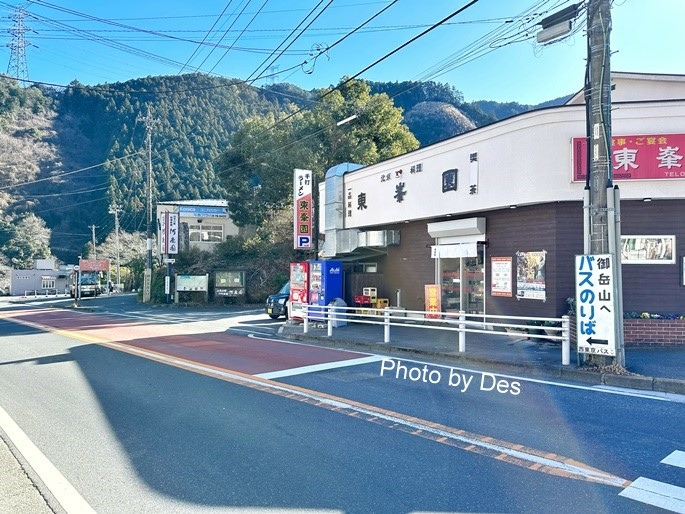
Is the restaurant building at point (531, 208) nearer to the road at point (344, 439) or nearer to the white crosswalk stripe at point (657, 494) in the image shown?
the road at point (344, 439)

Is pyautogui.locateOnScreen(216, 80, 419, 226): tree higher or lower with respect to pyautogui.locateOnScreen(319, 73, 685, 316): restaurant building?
higher

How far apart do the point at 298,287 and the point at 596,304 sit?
1128 centimetres

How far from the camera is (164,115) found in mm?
92938

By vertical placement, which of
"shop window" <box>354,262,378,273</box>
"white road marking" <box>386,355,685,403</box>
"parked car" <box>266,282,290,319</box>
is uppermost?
"shop window" <box>354,262,378,273</box>

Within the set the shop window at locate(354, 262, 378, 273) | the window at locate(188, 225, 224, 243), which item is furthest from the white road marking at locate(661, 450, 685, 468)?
the window at locate(188, 225, 224, 243)

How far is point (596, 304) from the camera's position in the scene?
8672mm

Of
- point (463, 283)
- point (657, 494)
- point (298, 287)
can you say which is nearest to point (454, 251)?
point (463, 283)

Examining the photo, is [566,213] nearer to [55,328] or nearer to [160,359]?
[160,359]

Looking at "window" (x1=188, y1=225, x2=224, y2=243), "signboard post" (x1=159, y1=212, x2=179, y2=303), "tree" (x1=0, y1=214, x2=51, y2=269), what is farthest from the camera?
"tree" (x1=0, y1=214, x2=51, y2=269)

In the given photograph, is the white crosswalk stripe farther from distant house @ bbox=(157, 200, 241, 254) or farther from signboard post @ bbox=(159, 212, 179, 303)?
distant house @ bbox=(157, 200, 241, 254)

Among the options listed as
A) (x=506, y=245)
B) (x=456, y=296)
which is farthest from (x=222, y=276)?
(x=506, y=245)

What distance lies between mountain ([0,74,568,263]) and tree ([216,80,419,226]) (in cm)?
3895

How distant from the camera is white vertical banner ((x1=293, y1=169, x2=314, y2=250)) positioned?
1995cm

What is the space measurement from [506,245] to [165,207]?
121 ft
